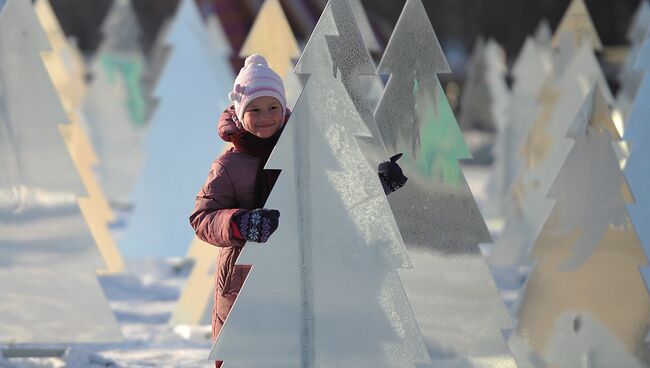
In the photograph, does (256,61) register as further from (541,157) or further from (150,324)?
(541,157)

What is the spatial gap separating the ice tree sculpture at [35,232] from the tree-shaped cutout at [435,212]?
5.27 feet

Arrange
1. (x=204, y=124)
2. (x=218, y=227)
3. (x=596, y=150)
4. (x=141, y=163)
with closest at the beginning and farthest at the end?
1. (x=218, y=227)
2. (x=596, y=150)
3. (x=204, y=124)
4. (x=141, y=163)

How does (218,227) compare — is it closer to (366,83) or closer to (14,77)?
(14,77)

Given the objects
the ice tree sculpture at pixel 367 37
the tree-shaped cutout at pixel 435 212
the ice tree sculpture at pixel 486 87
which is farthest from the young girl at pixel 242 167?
the ice tree sculpture at pixel 486 87

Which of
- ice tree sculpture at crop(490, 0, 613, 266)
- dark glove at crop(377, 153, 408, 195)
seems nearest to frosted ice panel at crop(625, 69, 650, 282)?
dark glove at crop(377, 153, 408, 195)

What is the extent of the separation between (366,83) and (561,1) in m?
18.4

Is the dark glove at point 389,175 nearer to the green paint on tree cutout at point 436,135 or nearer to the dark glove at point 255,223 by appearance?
the dark glove at point 255,223

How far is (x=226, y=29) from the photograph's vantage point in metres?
12.7

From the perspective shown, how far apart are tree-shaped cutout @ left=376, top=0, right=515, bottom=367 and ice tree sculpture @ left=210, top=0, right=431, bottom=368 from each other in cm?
89

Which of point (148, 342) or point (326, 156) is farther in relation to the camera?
point (148, 342)

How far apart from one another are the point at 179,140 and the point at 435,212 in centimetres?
308

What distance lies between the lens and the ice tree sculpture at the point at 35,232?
216 inches

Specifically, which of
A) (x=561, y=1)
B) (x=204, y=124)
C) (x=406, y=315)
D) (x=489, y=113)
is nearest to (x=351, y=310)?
(x=406, y=315)

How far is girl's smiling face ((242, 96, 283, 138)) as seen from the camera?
12.6 feet
